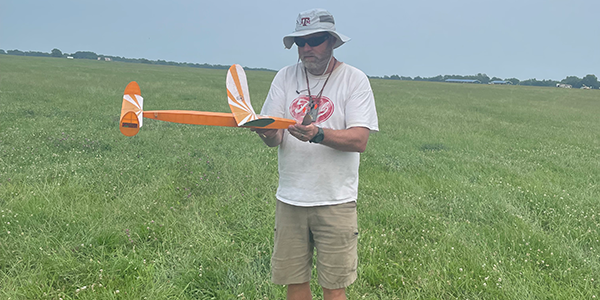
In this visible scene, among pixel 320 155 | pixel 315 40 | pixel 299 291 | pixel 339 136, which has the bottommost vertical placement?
pixel 299 291

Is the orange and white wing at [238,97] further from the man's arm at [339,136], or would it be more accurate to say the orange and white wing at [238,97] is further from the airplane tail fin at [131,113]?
the airplane tail fin at [131,113]

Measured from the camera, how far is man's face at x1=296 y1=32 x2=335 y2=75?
2510 mm

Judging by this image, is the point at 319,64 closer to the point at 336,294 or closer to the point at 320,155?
the point at 320,155

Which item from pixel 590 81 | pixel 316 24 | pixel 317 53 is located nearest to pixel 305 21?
pixel 316 24

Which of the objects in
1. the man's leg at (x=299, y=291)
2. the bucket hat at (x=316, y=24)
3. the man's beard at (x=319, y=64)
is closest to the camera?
the bucket hat at (x=316, y=24)

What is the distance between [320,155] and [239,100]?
70 centimetres

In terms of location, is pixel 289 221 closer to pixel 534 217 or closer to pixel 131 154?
pixel 534 217

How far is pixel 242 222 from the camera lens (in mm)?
4836

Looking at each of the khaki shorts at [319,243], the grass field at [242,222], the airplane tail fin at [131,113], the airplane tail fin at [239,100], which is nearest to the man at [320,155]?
the khaki shorts at [319,243]

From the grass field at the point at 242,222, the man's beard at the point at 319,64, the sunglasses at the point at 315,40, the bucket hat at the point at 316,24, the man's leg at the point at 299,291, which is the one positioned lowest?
the grass field at the point at 242,222

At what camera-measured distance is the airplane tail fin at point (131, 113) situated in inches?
97.7

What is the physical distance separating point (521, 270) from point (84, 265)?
461 centimetres

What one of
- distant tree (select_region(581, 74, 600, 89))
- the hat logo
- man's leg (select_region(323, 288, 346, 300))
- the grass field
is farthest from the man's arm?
distant tree (select_region(581, 74, 600, 89))

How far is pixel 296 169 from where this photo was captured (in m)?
2.62
